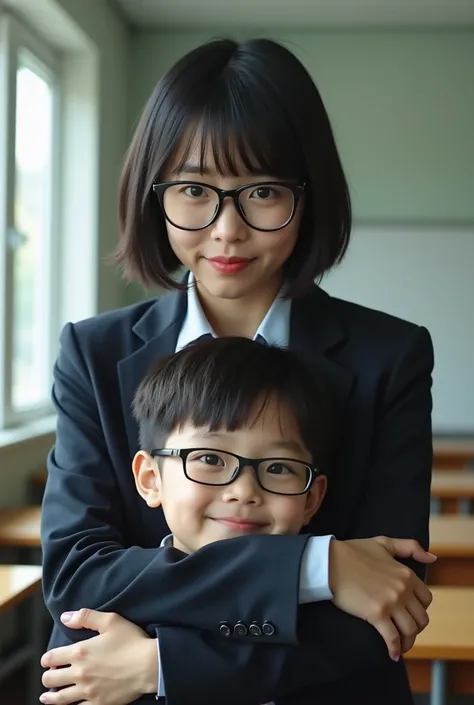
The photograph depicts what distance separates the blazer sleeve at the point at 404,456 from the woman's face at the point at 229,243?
234 millimetres

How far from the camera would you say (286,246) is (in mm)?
1210

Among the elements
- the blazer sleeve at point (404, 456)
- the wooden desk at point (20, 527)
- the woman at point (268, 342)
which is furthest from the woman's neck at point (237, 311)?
the wooden desk at point (20, 527)

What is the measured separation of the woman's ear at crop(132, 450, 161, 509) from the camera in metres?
1.20

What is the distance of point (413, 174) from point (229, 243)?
506cm

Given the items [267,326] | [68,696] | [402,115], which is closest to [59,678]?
[68,696]

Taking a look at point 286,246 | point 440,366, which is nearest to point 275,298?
point 286,246

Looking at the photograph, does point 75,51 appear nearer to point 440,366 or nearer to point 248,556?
point 440,366

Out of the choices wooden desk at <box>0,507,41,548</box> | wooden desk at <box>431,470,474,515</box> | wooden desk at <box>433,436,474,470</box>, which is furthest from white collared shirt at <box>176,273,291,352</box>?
wooden desk at <box>433,436,474,470</box>

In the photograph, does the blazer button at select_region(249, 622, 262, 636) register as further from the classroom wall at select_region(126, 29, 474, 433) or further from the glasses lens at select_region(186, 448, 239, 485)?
the classroom wall at select_region(126, 29, 474, 433)

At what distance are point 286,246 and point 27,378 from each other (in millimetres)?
3663

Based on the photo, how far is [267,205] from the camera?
1182 mm

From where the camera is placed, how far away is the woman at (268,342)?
1056mm

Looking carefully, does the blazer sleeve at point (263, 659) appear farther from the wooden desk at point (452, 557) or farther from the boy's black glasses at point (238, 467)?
the wooden desk at point (452, 557)

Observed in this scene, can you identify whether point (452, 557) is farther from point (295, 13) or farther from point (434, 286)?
point (295, 13)
